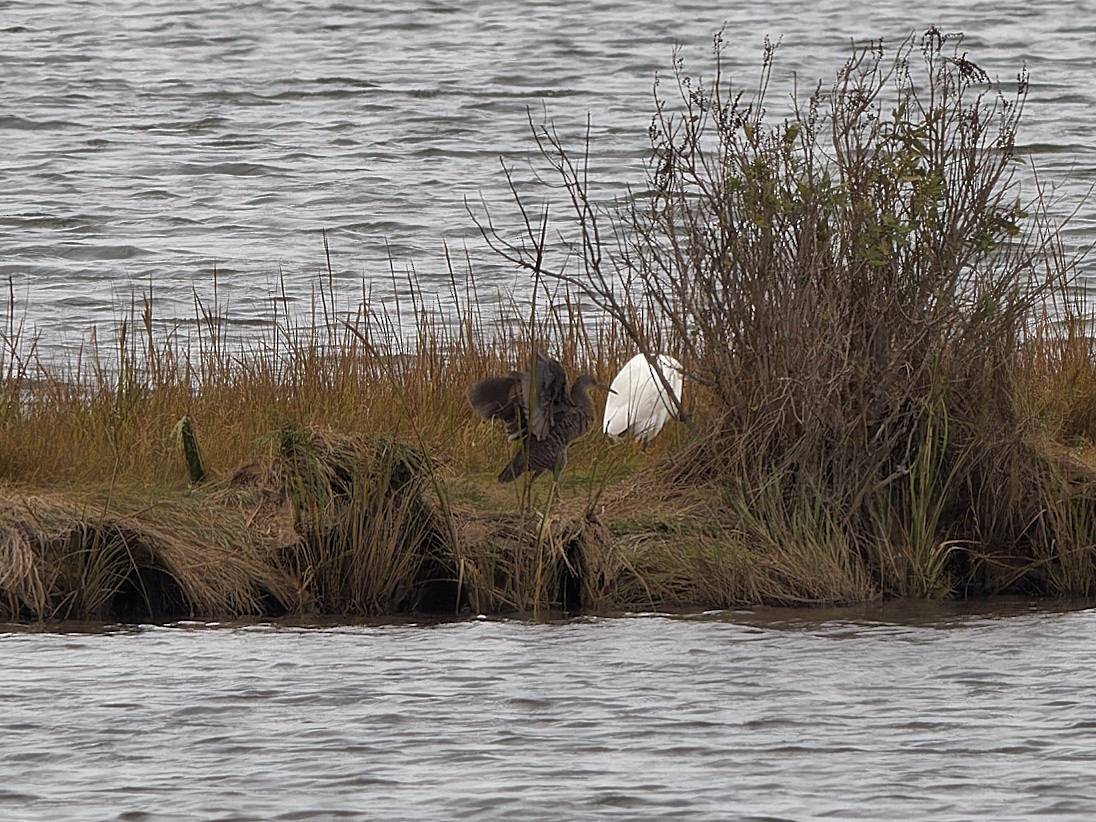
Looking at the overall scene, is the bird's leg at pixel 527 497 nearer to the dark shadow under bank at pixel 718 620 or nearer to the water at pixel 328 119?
the dark shadow under bank at pixel 718 620

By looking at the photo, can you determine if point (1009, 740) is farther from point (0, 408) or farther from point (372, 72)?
point (372, 72)

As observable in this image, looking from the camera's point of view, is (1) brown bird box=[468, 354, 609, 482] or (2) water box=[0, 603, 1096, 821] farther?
(1) brown bird box=[468, 354, 609, 482]

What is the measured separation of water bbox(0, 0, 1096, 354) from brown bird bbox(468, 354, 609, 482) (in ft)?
13.9

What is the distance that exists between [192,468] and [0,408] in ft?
3.97

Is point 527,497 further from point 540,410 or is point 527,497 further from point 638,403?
point 638,403

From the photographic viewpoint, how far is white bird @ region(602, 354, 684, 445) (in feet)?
27.9

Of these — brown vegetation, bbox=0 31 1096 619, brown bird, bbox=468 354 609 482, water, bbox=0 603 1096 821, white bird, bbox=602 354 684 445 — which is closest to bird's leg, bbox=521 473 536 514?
brown vegetation, bbox=0 31 1096 619

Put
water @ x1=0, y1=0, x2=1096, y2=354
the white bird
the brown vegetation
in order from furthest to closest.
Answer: water @ x1=0, y1=0, x2=1096, y2=354 < the white bird < the brown vegetation

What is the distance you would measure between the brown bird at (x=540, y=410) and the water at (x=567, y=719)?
3.81 feet

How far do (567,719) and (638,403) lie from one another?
3.34 meters

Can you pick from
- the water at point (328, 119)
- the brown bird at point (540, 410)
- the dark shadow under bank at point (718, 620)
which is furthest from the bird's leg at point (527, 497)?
the water at point (328, 119)

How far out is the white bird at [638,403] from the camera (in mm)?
8492

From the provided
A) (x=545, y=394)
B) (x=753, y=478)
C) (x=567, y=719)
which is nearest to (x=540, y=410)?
(x=545, y=394)

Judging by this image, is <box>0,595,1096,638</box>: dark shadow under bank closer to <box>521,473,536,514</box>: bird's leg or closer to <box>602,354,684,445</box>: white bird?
<box>521,473,536,514</box>: bird's leg
